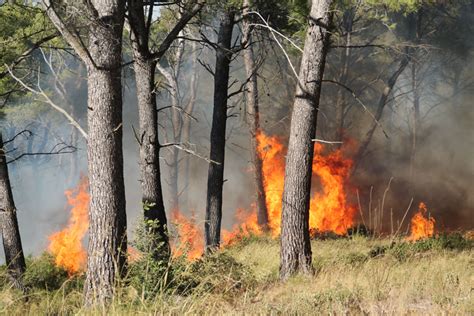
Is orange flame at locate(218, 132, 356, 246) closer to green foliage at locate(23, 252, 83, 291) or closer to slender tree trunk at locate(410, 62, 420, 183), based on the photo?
green foliage at locate(23, 252, 83, 291)

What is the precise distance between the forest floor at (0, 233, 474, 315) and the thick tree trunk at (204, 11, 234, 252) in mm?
778

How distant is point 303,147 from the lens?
25.7 feet

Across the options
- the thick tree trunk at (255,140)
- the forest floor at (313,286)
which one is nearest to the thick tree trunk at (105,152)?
the forest floor at (313,286)

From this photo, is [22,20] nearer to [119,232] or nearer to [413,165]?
[119,232]

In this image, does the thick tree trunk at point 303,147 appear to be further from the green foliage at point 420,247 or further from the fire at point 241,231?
the fire at point 241,231

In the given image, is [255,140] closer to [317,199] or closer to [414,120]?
[317,199]

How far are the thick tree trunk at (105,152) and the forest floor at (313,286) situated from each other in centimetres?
38

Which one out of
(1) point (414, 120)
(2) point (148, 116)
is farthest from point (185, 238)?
(1) point (414, 120)

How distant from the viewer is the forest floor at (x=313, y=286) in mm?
4824

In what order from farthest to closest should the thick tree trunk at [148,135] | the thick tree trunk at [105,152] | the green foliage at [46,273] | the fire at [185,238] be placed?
the green foliage at [46,273] → the thick tree trunk at [148,135] → the thick tree trunk at [105,152] → the fire at [185,238]

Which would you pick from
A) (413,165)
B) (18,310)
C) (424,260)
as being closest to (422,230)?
(424,260)

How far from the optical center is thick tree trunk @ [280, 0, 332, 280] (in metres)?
7.71

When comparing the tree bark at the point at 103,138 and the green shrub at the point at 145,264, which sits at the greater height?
the tree bark at the point at 103,138

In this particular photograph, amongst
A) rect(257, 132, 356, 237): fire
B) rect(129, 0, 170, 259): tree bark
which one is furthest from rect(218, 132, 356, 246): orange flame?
rect(129, 0, 170, 259): tree bark
